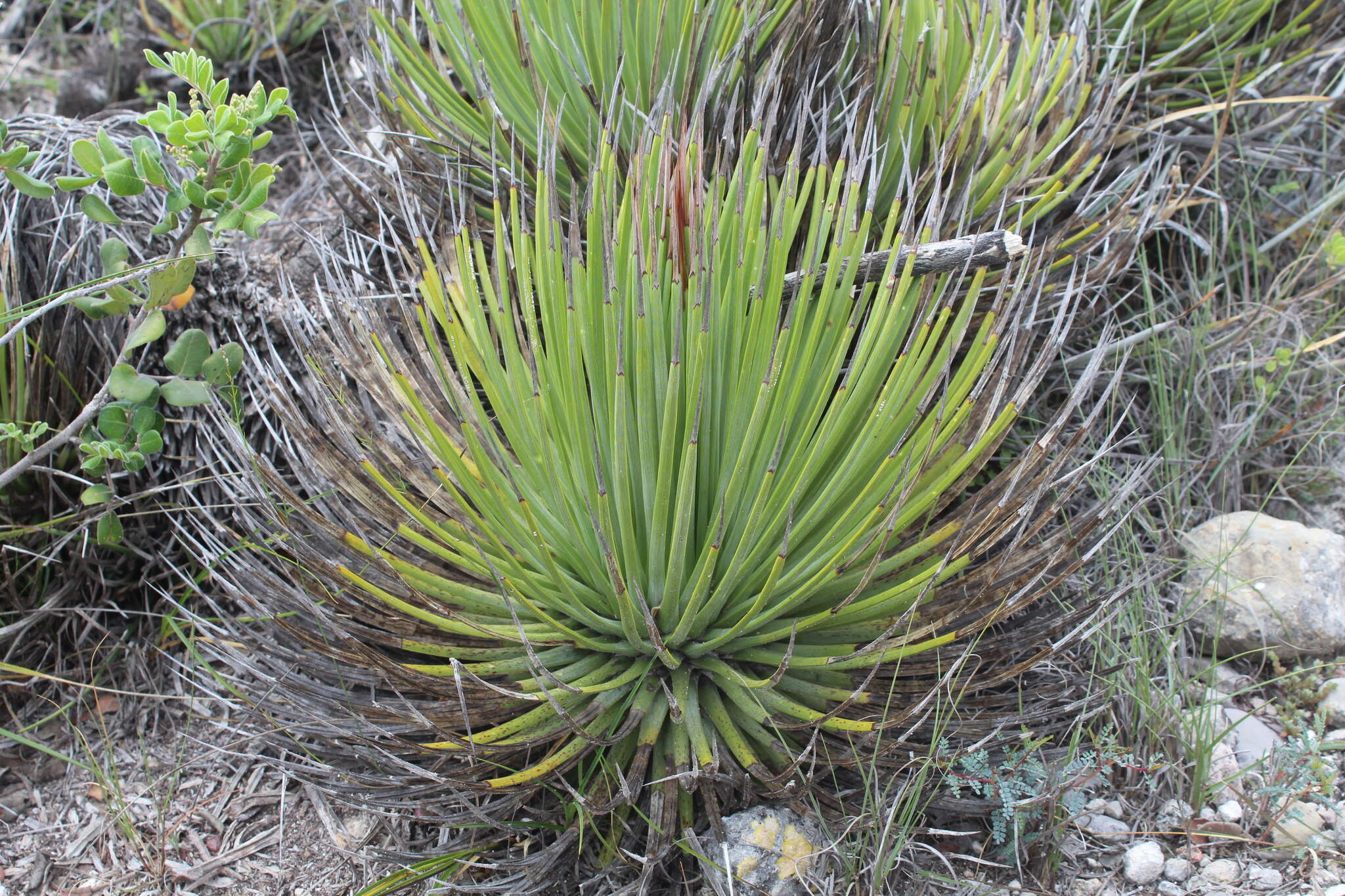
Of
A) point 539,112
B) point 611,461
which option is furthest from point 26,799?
point 539,112

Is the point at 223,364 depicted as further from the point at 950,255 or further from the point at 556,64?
the point at 950,255

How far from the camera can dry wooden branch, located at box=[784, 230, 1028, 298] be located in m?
1.65

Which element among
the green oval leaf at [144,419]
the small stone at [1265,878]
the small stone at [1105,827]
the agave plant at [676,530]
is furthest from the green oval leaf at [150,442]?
the small stone at [1265,878]

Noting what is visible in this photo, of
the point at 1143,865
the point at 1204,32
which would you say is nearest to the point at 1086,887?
the point at 1143,865

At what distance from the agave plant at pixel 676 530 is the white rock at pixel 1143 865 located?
43 cm

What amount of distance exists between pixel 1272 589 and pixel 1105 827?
773 mm

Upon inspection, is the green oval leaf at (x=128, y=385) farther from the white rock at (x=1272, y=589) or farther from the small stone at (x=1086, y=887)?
the white rock at (x=1272, y=589)

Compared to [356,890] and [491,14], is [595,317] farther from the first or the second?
[356,890]

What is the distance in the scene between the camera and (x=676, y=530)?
5.02 ft

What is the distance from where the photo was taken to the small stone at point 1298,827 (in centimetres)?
179

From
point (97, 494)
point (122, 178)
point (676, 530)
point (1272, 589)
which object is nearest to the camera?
point (676, 530)

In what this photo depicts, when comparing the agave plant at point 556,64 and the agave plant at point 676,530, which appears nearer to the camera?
the agave plant at point 676,530

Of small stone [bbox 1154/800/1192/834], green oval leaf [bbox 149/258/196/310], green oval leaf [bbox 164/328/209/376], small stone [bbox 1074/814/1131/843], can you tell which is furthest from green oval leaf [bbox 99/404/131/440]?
small stone [bbox 1154/800/1192/834]

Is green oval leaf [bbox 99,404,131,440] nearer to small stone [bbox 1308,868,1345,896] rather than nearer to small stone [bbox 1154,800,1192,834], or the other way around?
small stone [bbox 1154,800,1192,834]
